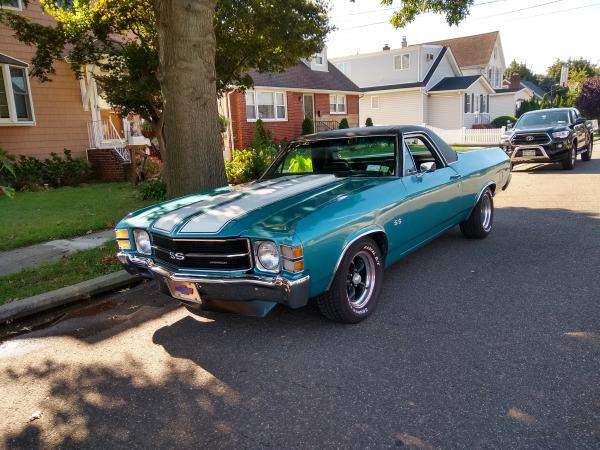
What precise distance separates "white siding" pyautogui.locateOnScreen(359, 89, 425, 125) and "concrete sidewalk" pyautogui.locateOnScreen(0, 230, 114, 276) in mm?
28057

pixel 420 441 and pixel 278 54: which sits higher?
pixel 278 54

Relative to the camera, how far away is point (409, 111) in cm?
3362

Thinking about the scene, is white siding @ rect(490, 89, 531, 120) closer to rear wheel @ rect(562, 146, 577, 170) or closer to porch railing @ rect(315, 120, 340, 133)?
porch railing @ rect(315, 120, 340, 133)

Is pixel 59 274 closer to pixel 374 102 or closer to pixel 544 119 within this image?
pixel 544 119

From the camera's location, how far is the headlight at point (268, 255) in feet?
11.0

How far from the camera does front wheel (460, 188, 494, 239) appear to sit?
20.9 ft

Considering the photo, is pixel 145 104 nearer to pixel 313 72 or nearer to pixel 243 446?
pixel 243 446

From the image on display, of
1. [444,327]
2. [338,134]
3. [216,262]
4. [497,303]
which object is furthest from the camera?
[338,134]

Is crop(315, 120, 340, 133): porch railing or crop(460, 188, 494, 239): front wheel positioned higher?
crop(315, 120, 340, 133): porch railing

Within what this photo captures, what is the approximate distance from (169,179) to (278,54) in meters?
5.26

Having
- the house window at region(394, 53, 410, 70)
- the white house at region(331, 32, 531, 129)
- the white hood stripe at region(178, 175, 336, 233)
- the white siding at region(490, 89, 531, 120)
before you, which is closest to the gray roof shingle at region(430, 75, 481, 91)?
the white house at region(331, 32, 531, 129)

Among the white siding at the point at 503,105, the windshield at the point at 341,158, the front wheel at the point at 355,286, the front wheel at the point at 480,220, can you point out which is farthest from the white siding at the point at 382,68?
the front wheel at the point at 355,286

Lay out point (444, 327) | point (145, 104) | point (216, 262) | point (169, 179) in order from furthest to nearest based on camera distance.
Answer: point (145, 104) < point (169, 179) < point (444, 327) < point (216, 262)

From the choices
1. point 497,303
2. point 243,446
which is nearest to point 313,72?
point 497,303
